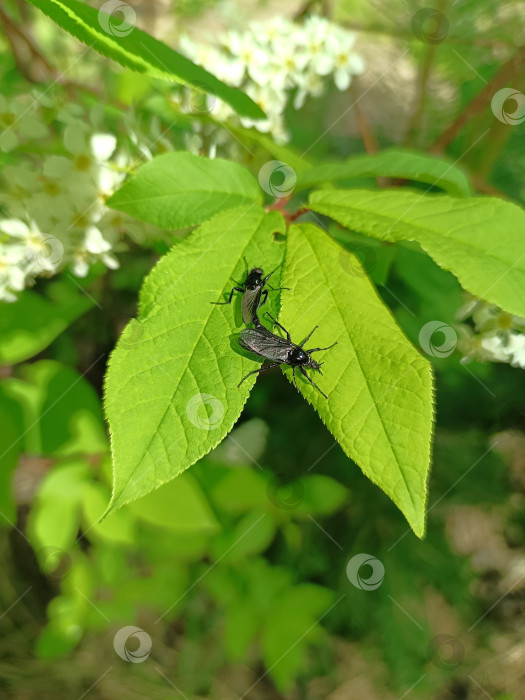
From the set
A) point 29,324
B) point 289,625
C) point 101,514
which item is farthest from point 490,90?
point 289,625

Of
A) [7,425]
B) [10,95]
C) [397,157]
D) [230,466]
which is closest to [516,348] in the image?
[397,157]

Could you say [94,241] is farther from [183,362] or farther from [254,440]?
[254,440]

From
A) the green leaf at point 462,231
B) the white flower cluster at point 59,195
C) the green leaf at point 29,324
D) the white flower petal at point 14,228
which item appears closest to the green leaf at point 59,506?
the green leaf at point 29,324

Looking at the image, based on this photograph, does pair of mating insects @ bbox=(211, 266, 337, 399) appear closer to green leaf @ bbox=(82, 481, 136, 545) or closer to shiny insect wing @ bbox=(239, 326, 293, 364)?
shiny insect wing @ bbox=(239, 326, 293, 364)

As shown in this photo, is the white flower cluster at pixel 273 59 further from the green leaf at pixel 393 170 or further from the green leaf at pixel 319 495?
the green leaf at pixel 319 495

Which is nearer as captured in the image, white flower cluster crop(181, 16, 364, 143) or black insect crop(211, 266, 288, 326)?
black insect crop(211, 266, 288, 326)

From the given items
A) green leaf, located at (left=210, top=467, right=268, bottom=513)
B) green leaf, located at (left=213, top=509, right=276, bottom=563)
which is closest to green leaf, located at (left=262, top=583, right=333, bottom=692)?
green leaf, located at (left=213, top=509, right=276, bottom=563)

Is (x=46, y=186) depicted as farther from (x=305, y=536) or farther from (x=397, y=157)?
(x=305, y=536)
